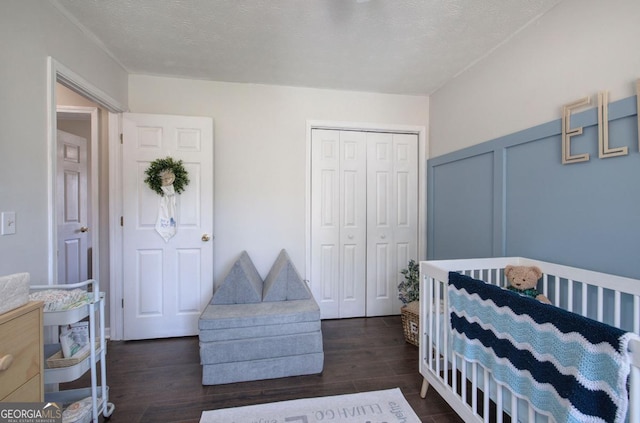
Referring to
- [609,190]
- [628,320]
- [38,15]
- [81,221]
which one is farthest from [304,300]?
[81,221]

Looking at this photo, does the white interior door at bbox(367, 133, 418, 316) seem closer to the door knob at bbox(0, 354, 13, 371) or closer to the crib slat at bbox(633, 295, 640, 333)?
the crib slat at bbox(633, 295, 640, 333)

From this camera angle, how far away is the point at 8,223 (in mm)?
1312

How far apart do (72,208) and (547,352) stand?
4241 mm

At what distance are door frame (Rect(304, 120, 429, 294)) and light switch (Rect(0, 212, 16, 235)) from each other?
6.60ft

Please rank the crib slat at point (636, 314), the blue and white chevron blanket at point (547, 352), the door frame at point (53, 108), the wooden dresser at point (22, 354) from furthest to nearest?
the door frame at point (53, 108), the crib slat at point (636, 314), the wooden dresser at point (22, 354), the blue and white chevron blanket at point (547, 352)

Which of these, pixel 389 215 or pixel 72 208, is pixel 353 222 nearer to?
pixel 389 215

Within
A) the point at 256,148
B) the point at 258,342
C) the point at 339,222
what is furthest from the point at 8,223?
the point at 339,222

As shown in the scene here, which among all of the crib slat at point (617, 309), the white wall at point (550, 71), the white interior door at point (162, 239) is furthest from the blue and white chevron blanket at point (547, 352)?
the white interior door at point (162, 239)

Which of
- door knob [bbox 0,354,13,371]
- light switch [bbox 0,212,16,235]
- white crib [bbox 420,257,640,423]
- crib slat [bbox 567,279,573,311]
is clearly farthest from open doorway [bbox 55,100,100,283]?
crib slat [bbox 567,279,573,311]

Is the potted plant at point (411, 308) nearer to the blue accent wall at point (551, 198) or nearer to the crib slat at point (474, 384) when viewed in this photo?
the blue accent wall at point (551, 198)

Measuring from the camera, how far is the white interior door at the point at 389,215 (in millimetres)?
2891

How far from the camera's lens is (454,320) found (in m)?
1.39

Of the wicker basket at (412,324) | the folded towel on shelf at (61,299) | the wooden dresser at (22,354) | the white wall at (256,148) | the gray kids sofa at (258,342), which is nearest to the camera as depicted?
the wooden dresser at (22,354)

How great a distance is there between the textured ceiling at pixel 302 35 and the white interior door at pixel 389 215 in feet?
2.37
